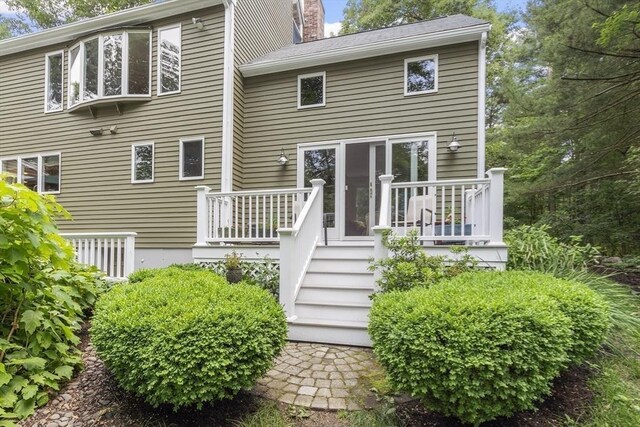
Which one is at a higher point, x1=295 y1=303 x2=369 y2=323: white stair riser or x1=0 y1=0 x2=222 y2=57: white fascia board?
x1=0 y1=0 x2=222 y2=57: white fascia board

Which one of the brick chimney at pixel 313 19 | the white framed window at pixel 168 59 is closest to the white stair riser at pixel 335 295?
the white framed window at pixel 168 59

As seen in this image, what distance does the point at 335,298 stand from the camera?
4160 millimetres

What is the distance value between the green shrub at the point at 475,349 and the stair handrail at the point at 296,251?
192 cm

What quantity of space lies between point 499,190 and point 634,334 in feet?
6.22

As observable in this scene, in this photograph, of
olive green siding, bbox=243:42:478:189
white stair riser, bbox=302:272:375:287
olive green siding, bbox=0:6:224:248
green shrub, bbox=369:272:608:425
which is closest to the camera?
green shrub, bbox=369:272:608:425

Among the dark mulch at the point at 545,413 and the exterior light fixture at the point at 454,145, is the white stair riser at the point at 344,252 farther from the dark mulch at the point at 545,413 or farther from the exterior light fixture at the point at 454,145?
the exterior light fixture at the point at 454,145

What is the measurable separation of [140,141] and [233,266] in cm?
458

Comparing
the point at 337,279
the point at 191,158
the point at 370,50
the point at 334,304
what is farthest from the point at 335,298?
the point at 370,50

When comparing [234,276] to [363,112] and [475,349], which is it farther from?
[363,112]

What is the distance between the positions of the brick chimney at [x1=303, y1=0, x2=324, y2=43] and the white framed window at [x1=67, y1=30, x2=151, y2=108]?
8378mm

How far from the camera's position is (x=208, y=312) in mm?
2225

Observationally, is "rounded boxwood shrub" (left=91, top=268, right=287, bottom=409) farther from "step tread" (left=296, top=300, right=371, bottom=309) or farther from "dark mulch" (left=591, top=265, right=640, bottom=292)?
"dark mulch" (left=591, top=265, right=640, bottom=292)

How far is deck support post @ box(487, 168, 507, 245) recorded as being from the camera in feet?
13.1

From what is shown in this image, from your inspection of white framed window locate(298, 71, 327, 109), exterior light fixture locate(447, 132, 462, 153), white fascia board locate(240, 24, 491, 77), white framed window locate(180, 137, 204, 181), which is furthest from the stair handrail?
white fascia board locate(240, 24, 491, 77)
